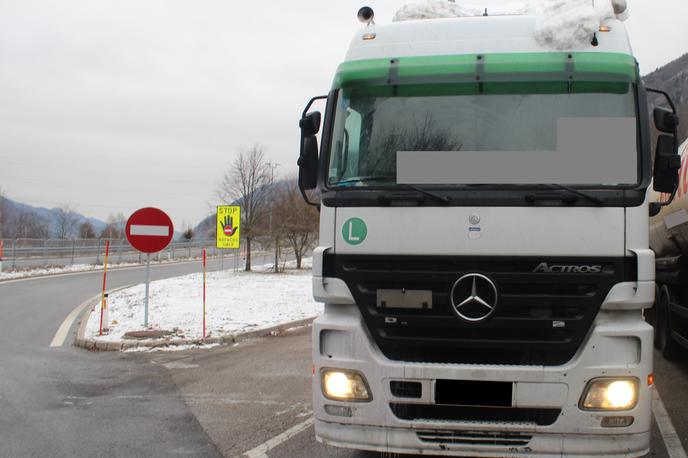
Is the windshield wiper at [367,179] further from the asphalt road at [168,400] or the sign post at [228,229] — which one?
the sign post at [228,229]

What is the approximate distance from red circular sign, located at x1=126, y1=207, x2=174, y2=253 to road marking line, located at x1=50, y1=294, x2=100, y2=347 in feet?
6.91

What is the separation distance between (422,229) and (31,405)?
4825mm

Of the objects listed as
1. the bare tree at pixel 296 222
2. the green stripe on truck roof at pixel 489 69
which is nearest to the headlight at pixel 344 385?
the green stripe on truck roof at pixel 489 69

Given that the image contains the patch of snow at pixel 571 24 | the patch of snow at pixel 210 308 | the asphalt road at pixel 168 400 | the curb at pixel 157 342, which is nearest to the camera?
the patch of snow at pixel 571 24

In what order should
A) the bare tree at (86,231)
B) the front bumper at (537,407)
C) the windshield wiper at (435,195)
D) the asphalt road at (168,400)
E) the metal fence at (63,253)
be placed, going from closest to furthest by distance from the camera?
the front bumper at (537,407) → the windshield wiper at (435,195) → the asphalt road at (168,400) → the metal fence at (63,253) → the bare tree at (86,231)

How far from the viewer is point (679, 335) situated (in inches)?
295

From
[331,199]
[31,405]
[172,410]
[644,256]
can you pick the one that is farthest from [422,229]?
[31,405]

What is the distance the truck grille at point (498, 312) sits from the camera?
3664mm

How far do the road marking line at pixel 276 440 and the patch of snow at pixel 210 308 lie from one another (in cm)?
479

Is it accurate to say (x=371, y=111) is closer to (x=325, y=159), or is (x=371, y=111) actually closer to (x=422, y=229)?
(x=325, y=159)

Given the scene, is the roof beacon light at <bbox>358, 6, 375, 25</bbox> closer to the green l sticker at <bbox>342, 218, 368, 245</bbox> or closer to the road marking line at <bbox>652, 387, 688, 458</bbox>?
the green l sticker at <bbox>342, 218, 368, 245</bbox>

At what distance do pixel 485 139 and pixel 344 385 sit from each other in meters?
1.91

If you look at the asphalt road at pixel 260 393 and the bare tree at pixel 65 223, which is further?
the bare tree at pixel 65 223

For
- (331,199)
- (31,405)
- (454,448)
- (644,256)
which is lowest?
(31,405)
